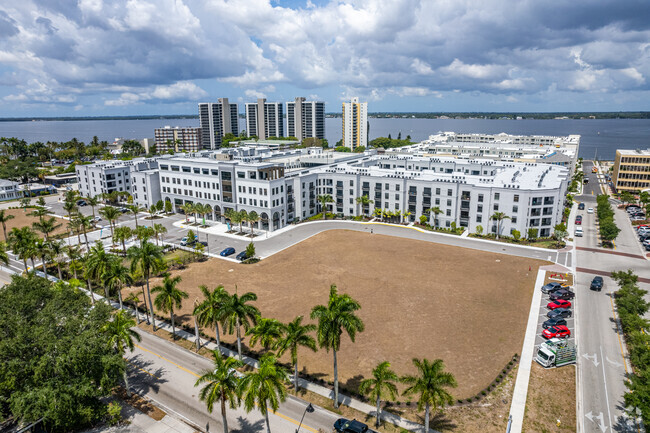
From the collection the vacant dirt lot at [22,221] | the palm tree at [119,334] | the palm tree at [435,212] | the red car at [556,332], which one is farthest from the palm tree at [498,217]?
the vacant dirt lot at [22,221]

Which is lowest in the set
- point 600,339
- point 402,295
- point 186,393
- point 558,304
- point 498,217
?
point 186,393

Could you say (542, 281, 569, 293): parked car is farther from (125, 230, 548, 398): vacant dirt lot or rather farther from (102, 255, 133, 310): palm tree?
(102, 255, 133, 310): palm tree

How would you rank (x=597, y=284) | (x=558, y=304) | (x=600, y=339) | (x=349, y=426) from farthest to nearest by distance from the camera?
1. (x=597, y=284)
2. (x=558, y=304)
3. (x=600, y=339)
4. (x=349, y=426)

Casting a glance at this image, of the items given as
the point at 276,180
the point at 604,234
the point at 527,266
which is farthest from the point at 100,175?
the point at 604,234

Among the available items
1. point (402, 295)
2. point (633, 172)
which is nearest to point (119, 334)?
point (402, 295)

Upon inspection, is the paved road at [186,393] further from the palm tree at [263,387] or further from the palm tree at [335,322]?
the palm tree at [335,322]

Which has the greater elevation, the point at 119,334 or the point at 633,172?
the point at 633,172

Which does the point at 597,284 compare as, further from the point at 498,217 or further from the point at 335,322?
the point at 335,322
